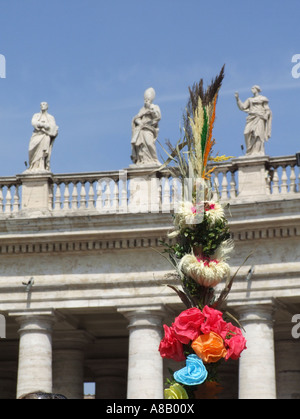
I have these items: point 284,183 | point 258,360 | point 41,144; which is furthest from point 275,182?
point 41,144

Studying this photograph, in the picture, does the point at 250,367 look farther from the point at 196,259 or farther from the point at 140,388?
the point at 196,259

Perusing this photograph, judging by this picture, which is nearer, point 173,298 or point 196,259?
point 196,259

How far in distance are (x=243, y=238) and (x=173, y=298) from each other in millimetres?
2563

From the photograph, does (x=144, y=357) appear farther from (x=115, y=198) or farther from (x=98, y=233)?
(x=115, y=198)

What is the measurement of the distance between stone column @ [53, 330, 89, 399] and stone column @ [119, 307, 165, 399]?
12.3ft

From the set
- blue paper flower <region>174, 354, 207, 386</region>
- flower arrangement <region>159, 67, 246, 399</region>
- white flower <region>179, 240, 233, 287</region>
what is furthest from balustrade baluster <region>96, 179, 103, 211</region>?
blue paper flower <region>174, 354, 207, 386</region>

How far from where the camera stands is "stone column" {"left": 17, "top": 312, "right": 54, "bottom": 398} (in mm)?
30172

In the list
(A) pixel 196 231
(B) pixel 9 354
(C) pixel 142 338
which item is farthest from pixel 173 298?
(A) pixel 196 231

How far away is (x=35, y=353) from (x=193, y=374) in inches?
744

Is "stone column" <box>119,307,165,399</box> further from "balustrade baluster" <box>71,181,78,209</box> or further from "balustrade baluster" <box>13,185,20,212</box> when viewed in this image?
"balustrade baluster" <box>13,185,20,212</box>

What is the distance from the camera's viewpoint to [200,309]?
12.5 metres

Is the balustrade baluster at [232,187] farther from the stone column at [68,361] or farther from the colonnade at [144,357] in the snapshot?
the stone column at [68,361]

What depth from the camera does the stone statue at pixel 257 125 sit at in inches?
1212

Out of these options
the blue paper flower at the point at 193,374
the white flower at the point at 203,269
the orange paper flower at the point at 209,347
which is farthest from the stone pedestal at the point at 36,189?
the blue paper flower at the point at 193,374
